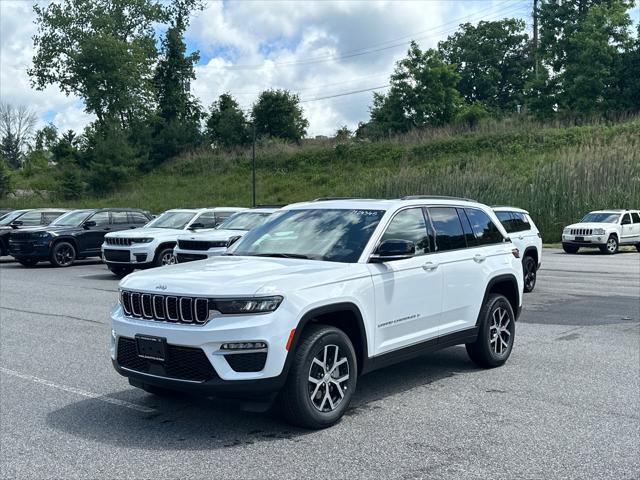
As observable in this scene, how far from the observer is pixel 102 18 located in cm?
7362

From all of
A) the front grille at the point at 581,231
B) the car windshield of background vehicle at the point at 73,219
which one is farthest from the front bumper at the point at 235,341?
the front grille at the point at 581,231

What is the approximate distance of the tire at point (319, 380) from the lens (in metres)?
5.17

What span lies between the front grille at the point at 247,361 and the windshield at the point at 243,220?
11.2 meters

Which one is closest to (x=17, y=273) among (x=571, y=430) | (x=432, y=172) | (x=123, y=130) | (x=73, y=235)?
(x=73, y=235)

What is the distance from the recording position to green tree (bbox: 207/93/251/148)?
7400 cm

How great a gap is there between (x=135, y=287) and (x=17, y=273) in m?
15.5

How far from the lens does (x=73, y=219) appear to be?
72.3 feet

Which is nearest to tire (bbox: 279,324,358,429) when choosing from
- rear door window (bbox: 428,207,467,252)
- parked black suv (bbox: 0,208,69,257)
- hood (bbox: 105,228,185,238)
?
rear door window (bbox: 428,207,467,252)

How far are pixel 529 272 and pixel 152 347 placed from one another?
1104cm

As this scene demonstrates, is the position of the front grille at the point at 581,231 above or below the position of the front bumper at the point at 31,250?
below

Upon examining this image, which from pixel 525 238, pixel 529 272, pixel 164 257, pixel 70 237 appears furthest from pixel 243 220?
pixel 70 237

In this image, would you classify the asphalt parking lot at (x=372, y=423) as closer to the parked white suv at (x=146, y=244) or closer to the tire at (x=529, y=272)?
the tire at (x=529, y=272)

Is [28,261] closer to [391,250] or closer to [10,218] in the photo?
[10,218]

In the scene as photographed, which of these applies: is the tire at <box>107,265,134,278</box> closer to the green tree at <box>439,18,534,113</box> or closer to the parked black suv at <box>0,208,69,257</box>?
the parked black suv at <box>0,208,69,257</box>
